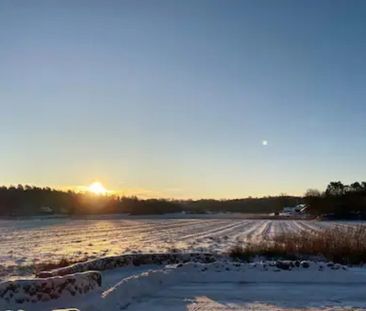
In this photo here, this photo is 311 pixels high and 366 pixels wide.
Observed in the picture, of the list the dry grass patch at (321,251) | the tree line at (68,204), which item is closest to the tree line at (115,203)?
the tree line at (68,204)

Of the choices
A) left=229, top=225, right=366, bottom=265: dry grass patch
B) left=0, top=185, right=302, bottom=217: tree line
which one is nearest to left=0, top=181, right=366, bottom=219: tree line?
left=0, top=185, right=302, bottom=217: tree line

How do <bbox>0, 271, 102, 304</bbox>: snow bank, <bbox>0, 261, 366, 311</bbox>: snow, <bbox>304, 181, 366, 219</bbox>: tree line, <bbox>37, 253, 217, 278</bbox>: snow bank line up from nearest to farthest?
<bbox>0, 271, 102, 304</bbox>: snow bank, <bbox>0, 261, 366, 311</bbox>: snow, <bbox>37, 253, 217, 278</bbox>: snow bank, <bbox>304, 181, 366, 219</bbox>: tree line

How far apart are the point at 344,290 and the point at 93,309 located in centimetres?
582

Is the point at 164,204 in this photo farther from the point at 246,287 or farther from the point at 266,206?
the point at 246,287

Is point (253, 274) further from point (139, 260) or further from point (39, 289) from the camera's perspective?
point (39, 289)

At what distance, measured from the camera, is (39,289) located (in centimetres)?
961

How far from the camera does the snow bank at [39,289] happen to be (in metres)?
9.51

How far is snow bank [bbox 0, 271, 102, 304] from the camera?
9.51 m

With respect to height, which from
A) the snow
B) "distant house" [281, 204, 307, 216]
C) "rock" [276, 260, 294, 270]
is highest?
"distant house" [281, 204, 307, 216]

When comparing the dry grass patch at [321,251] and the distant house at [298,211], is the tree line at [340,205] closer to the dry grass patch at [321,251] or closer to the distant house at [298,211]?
the distant house at [298,211]

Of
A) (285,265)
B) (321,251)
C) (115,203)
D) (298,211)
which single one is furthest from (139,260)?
(115,203)

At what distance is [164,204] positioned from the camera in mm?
148750

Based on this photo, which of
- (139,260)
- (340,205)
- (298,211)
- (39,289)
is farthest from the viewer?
(298,211)

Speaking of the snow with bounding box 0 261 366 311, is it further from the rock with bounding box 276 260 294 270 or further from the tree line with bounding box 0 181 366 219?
the tree line with bounding box 0 181 366 219
